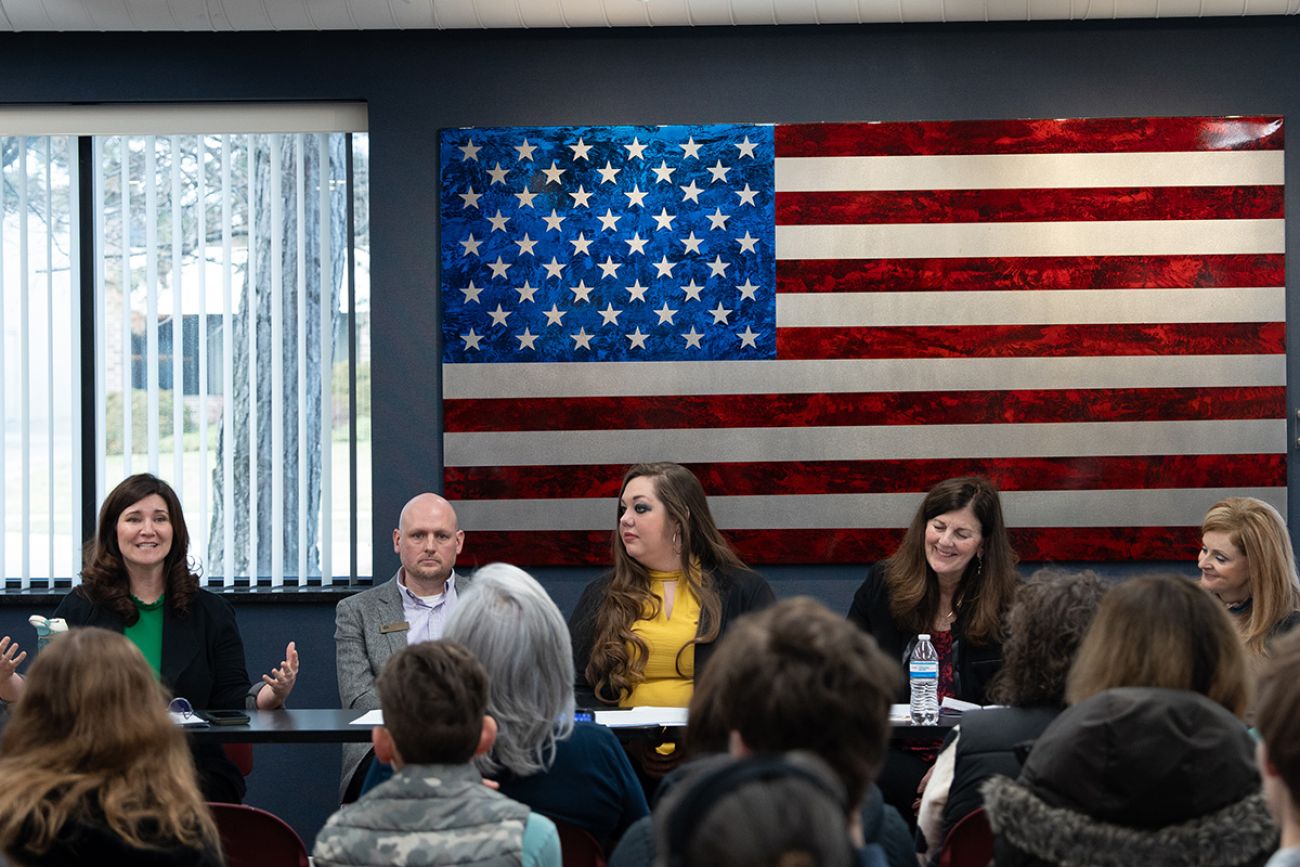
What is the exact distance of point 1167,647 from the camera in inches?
90.8

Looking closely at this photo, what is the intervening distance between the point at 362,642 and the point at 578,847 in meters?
1.86

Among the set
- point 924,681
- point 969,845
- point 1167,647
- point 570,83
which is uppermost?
point 570,83

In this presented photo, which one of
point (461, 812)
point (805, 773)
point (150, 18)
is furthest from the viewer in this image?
point (150, 18)

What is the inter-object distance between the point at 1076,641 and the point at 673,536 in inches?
67.2

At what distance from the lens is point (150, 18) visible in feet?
15.9

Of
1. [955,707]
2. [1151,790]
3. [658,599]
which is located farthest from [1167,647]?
[658,599]

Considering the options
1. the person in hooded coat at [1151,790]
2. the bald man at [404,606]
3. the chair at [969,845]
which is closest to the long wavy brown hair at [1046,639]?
the chair at [969,845]

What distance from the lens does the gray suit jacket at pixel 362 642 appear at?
423cm

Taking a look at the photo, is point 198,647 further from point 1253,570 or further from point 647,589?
point 1253,570

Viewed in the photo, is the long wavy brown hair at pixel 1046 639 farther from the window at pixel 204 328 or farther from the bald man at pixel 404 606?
the window at pixel 204 328

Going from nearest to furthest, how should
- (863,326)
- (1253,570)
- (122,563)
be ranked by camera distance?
(1253,570), (122,563), (863,326)

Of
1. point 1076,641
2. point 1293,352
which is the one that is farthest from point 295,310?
point 1293,352

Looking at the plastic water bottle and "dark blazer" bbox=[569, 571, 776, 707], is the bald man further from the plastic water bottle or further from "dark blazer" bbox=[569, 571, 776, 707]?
the plastic water bottle

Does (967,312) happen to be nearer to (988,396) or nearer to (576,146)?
(988,396)
